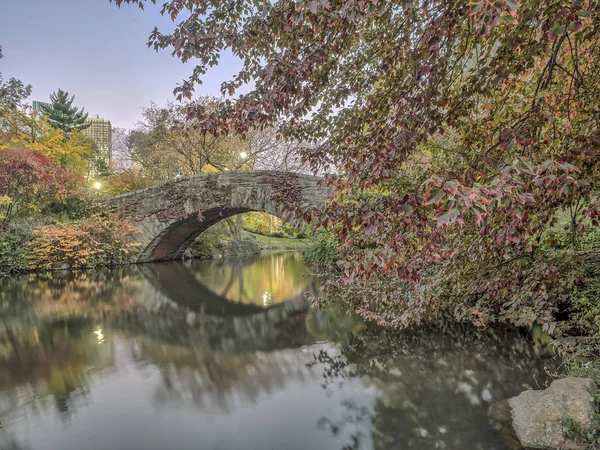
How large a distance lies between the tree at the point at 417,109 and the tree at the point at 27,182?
997 cm

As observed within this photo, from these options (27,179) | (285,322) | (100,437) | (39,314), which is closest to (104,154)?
(27,179)

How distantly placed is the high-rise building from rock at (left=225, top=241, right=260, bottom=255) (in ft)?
44.2

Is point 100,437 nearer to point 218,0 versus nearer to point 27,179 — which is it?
point 218,0

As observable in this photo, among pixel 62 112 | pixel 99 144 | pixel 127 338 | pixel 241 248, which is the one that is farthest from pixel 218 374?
pixel 99 144

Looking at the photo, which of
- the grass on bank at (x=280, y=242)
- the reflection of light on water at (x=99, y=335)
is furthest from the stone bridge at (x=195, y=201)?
the grass on bank at (x=280, y=242)

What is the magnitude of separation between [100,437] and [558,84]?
4004 millimetres

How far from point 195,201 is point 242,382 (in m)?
8.63

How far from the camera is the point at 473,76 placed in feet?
7.57

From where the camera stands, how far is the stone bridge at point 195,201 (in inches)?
376

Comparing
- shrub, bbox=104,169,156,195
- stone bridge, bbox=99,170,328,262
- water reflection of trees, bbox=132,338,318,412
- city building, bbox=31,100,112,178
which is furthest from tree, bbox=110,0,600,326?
city building, bbox=31,100,112,178

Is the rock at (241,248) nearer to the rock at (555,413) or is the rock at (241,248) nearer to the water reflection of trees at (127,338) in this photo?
the water reflection of trees at (127,338)

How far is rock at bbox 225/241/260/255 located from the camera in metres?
17.5

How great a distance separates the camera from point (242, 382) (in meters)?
3.28

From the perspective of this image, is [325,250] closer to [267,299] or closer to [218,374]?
[267,299]
